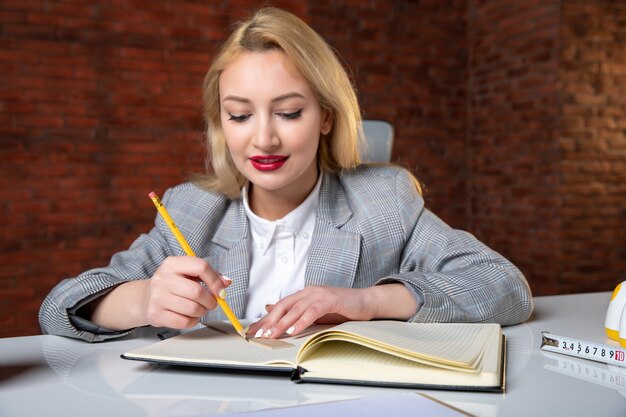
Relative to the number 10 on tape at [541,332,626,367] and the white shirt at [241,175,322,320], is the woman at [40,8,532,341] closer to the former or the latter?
the white shirt at [241,175,322,320]

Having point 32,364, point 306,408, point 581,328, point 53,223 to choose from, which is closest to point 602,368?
point 581,328

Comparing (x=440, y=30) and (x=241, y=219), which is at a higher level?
(x=440, y=30)

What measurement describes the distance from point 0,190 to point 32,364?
3354 mm

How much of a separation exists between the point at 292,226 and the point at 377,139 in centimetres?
52

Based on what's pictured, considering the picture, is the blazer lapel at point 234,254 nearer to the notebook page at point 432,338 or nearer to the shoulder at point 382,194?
the shoulder at point 382,194

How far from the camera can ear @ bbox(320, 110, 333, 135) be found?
1521 mm

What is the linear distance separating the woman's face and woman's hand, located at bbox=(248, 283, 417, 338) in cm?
Answer: 38

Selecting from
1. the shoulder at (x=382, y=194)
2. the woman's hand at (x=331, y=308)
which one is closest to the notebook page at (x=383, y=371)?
the woman's hand at (x=331, y=308)

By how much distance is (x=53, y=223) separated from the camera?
4.04m

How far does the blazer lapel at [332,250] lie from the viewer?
1.39 metres

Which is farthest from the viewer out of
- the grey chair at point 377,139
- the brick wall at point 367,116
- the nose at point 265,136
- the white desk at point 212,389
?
the brick wall at point 367,116

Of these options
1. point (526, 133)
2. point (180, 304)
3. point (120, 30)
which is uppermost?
point (120, 30)

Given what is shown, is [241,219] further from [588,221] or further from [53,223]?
[588,221]

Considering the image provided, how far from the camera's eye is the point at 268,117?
132 centimetres
